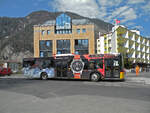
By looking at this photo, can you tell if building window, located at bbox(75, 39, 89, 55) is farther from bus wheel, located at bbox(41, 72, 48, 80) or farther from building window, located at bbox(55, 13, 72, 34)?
bus wheel, located at bbox(41, 72, 48, 80)

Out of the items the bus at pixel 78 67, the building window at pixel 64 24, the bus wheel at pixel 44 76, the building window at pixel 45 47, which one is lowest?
the bus wheel at pixel 44 76

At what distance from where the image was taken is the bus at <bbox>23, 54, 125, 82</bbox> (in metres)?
14.5

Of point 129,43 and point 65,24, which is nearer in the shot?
point 65,24

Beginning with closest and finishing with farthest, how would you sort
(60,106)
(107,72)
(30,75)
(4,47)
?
1. (60,106)
2. (107,72)
3. (30,75)
4. (4,47)

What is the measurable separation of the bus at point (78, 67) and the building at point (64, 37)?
78.0 feet

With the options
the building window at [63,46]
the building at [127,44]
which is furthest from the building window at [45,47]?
the building at [127,44]

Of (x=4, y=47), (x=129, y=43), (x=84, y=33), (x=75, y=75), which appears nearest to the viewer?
(x=75, y=75)

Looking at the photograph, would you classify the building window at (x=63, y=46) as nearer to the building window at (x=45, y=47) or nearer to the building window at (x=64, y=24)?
the building window at (x=45, y=47)

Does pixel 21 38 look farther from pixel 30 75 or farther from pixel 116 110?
pixel 116 110

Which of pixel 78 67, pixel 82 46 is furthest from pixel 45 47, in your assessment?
pixel 78 67

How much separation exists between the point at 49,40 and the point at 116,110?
3810 centimetres

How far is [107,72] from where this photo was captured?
47.7ft

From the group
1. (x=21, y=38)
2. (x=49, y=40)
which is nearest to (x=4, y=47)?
(x=21, y=38)

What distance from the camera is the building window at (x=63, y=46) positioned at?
4122cm
